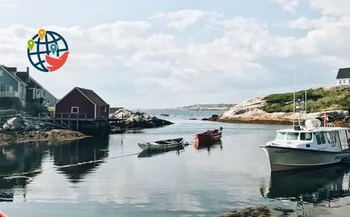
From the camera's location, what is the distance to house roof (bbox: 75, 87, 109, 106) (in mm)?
76475

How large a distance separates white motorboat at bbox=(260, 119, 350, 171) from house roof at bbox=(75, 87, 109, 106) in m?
47.2

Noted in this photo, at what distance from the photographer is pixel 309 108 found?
109 metres

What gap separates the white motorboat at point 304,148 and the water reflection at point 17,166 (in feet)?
58.7

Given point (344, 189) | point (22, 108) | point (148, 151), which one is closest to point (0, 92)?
point (22, 108)

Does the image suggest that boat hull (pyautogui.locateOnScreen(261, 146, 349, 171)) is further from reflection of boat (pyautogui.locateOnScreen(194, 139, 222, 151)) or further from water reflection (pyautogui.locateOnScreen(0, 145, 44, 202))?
reflection of boat (pyautogui.locateOnScreen(194, 139, 222, 151))

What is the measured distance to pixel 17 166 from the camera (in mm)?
37062

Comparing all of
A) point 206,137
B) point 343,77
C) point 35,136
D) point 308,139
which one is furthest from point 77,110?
point 343,77

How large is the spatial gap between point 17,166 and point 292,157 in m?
22.3

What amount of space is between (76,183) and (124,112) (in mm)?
76345

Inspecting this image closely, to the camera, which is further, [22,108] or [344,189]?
[22,108]

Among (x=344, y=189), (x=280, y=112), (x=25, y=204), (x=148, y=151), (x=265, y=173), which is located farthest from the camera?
(x=280, y=112)

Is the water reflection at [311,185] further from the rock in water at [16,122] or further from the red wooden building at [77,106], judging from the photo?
the red wooden building at [77,106]

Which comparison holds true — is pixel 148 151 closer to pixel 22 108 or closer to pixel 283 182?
pixel 283 182

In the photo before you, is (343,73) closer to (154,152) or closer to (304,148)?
(154,152)
